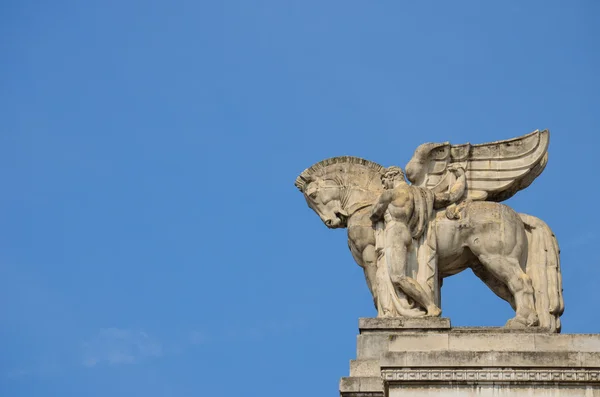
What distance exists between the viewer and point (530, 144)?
36281 millimetres

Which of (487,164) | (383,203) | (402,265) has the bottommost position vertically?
(402,265)

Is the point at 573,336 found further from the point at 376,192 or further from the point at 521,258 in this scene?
the point at 376,192

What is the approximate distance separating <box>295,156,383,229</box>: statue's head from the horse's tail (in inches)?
128

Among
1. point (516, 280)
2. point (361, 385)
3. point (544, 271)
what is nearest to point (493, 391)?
point (361, 385)

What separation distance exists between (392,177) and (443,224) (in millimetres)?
1583

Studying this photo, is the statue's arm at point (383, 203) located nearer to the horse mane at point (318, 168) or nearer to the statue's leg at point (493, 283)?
the horse mane at point (318, 168)

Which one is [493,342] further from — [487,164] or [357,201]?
[357,201]

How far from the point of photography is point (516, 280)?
34406 mm

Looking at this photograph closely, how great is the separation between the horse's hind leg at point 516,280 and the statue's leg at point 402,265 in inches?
56.8

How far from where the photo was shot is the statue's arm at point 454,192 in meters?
35.3

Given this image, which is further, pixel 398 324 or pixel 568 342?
pixel 398 324

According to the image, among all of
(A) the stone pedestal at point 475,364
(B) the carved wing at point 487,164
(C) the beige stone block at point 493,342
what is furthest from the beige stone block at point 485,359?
(B) the carved wing at point 487,164

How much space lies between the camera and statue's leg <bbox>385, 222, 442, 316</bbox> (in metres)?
34.0

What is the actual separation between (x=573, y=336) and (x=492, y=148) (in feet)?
17.5
